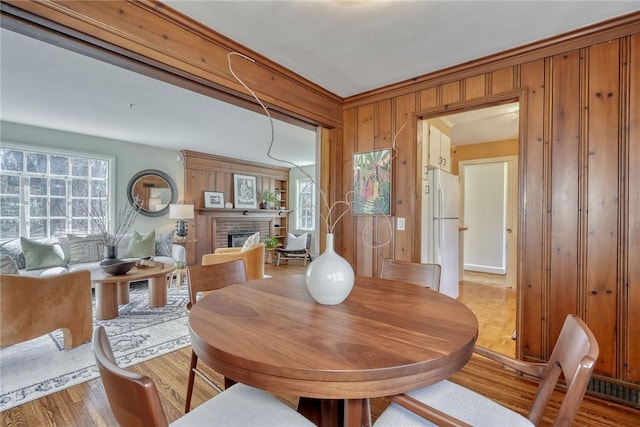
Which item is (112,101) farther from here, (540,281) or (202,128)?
(540,281)

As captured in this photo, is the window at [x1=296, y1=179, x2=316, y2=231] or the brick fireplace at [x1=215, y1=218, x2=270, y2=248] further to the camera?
the window at [x1=296, y1=179, x2=316, y2=231]

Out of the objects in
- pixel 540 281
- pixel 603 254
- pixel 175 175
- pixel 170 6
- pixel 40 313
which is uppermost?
pixel 170 6

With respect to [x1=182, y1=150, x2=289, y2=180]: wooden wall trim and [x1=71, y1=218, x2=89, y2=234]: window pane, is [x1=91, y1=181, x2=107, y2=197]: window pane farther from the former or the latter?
[x1=182, y1=150, x2=289, y2=180]: wooden wall trim

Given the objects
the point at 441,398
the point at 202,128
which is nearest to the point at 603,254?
the point at 441,398

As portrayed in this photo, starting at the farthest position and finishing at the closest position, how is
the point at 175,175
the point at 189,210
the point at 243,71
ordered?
the point at 175,175
the point at 189,210
the point at 243,71

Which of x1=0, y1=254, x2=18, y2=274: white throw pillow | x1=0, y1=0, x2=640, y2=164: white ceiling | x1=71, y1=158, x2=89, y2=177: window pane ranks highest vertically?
x1=0, y1=0, x2=640, y2=164: white ceiling

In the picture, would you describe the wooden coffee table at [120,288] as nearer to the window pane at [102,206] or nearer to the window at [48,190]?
the window at [48,190]

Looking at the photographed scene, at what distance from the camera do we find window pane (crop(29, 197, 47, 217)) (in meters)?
4.32

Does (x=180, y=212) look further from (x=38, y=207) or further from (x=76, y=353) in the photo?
(x=76, y=353)

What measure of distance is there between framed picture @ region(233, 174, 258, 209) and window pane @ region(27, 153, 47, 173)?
3191 mm

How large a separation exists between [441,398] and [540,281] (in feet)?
5.13

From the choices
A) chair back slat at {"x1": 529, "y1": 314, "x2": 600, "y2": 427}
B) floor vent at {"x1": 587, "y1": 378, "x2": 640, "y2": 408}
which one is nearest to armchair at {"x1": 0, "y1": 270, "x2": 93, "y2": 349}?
chair back slat at {"x1": 529, "y1": 314, "x2": 600, "y2": 427}

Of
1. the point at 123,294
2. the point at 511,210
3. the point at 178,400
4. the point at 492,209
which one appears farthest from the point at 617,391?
the point at 123,294

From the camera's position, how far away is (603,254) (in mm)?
1909
